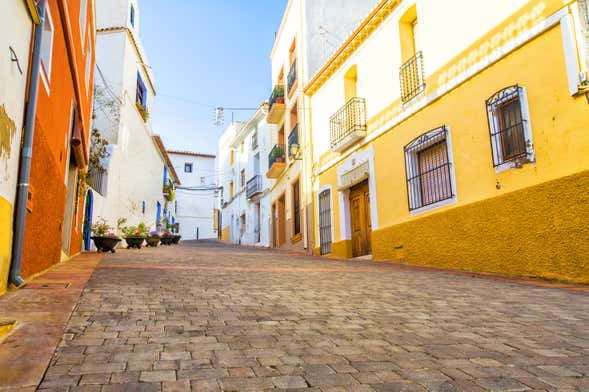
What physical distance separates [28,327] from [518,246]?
642cm

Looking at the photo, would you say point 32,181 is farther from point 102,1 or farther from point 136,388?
point 102,1

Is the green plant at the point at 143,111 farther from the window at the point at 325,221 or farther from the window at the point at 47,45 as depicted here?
the window at the point at 47,45

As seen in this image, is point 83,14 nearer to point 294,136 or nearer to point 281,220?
point 294,136

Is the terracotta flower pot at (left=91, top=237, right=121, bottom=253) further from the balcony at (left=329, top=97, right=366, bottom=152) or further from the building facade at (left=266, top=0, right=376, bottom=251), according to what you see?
the balcony at (left=329, top=97, right=366, bottom=152)

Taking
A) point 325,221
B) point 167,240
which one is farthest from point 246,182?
point 325,221

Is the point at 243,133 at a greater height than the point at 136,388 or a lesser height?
greater

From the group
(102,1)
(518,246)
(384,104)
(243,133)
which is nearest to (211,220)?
(243,133)

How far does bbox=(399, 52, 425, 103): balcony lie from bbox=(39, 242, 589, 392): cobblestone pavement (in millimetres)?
5392

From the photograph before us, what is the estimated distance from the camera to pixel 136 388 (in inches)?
83.7

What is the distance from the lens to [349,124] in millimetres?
12375

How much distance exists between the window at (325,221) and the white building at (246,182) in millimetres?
8527

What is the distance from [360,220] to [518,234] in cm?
560

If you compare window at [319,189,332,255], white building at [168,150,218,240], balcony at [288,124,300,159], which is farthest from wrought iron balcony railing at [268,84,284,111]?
white building at [168,150,218,240]

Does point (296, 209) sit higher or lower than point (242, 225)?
lower
